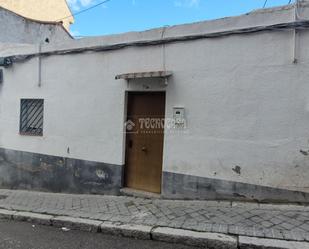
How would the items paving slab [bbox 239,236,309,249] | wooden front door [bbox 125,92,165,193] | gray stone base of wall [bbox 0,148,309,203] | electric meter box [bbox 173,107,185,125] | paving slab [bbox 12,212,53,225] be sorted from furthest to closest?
1. wooden front door [bbox 125,92,165,193]
2. electric meter box [bbox 173,107,185,125]
3. paving slab [bbox 12,212,53,225]
4. gray stone base of wall [bbox 0,148,309,203]
5. paving slab [bbox 239,236,309,249]

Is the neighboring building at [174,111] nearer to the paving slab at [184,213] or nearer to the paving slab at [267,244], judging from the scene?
the paving slab at [184,213]

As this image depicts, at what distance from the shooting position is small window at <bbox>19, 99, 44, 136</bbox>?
26.3 feet

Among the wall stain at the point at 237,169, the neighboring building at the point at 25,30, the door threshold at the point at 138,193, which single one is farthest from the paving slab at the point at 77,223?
the neighboring building at the point at 25,30

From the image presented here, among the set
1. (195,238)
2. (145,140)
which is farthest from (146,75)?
(195,238)

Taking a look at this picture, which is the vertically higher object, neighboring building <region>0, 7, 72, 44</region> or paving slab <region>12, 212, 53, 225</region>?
neighboring building <region>0, 7, 72, 44</region>

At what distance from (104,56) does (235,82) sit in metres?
2.92

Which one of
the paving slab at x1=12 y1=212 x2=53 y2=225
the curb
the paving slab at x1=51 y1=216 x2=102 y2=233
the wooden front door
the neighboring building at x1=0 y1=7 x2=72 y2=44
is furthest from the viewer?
the neighboring building at x1=0 y1=7 x2=72 y2=44

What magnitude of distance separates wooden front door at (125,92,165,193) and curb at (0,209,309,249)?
5.52 feet

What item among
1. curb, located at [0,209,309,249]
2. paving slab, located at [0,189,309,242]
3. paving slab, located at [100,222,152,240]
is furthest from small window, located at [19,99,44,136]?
paving slab, located at [100,222,152,240]

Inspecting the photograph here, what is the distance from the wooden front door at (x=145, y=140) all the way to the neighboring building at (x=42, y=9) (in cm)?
972

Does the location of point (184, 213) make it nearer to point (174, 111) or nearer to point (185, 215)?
point (185, 215)

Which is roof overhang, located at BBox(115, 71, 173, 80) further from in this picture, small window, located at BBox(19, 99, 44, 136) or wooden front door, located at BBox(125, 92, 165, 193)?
small window, located at BBox(19, 99, 44, 136)

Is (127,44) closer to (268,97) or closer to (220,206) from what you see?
(268,97)

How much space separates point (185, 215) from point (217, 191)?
86 cm
